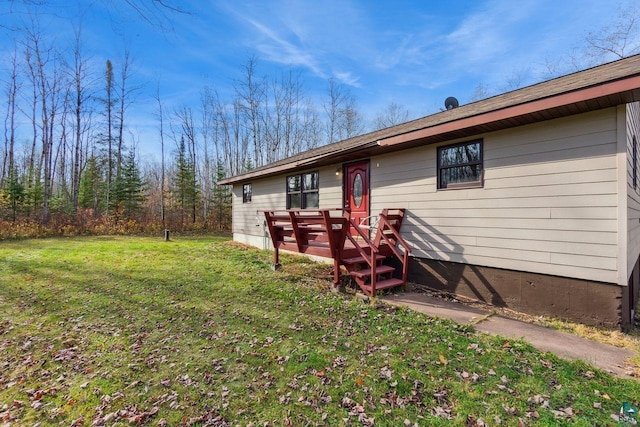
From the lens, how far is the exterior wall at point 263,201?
8289 mm

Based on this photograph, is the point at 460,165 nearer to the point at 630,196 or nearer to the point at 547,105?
the point at 547,105

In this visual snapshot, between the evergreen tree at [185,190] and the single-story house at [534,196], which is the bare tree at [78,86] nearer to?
the evergreen tree at [185,190]

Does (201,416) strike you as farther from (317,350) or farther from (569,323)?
(569,323)

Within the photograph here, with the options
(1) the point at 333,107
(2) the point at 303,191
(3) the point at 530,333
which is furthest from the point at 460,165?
(1) the point at 333,107

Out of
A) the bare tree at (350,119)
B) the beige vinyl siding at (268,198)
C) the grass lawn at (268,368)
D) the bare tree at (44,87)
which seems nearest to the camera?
the grass lawn at (268,368)


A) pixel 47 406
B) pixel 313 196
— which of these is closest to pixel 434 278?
pixel 313 196

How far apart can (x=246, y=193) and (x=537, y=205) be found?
10737 mm

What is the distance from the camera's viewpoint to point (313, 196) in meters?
9.05

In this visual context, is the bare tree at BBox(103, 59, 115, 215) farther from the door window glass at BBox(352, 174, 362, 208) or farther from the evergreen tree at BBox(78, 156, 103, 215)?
the door window glass at BBox(352, 174, 362, 208)

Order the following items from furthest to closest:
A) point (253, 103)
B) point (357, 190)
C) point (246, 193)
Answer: point (253, 103) → point (246, 193) → point (357, 190)

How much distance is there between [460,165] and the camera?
5.38m

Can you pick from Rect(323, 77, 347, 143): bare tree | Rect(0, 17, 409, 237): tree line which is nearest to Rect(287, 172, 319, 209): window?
Rect(0, 17, 409, 237): tree line

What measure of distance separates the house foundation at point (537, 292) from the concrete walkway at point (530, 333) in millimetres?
485

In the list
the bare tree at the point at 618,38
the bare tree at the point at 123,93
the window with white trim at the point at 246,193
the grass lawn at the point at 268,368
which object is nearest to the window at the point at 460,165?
the grass lawn at the point at 268,368
